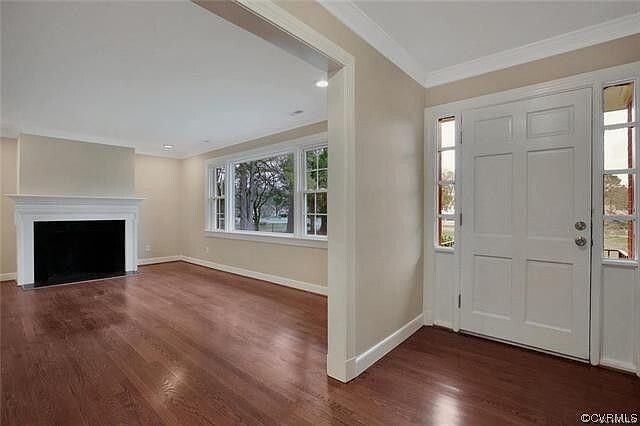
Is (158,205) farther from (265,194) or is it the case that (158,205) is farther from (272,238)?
(272,238)

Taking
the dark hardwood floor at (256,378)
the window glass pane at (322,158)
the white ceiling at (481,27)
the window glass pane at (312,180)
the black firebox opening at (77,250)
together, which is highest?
the white ceiling at (481,27)

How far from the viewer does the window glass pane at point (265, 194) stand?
5027 mm

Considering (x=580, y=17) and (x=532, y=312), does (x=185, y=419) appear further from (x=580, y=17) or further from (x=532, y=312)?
(x=580, y=17)

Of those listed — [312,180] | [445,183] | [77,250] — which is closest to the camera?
[445,183]

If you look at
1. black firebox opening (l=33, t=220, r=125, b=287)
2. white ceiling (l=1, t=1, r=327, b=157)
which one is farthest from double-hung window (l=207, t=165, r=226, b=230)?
black firebox opening (l=33, t=220, r=125, b=287)

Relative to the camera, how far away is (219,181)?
253 inches

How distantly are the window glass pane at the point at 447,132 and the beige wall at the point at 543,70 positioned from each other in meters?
0.19

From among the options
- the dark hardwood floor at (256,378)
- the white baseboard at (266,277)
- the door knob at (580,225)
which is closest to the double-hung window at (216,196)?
the white baseboard at (266,277)

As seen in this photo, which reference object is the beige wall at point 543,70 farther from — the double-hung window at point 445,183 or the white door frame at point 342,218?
the white door frame at point 342,218

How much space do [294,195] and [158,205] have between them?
3.86 meters

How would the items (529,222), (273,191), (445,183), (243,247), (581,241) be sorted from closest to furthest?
1. (581,241)
2. (529,222)
3. (445,183)
4. (273,191)
5. (243,247)

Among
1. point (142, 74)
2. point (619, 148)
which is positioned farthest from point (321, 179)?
point (619, 148)

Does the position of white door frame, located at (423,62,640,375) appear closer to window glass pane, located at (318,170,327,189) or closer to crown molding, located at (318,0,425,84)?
crown molding, located at (318,0,425,84)

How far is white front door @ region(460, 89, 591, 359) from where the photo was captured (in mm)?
2418
